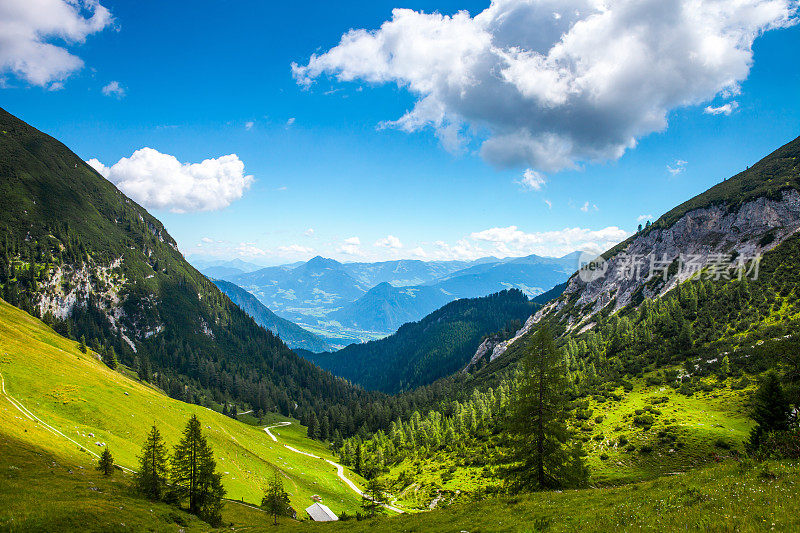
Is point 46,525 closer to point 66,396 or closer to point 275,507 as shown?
point 275,507

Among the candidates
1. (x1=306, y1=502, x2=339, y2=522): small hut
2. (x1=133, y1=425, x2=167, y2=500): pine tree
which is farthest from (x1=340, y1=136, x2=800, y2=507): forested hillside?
(x1=133, y1=425, x2=167, y2=500): pine tree

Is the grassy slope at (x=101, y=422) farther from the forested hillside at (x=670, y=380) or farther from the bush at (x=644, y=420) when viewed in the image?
the bush at (x=644, y=420)

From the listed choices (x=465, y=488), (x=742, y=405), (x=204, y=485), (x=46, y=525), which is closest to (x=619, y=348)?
(x=742, y=405)

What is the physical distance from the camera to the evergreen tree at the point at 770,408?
3306cm

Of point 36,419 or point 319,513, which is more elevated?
point 36,419

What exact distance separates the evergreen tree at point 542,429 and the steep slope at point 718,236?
13751 cm

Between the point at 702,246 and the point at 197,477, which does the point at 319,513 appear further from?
the point at 702,246

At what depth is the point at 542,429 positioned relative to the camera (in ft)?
102

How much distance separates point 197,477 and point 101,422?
3016 centimetres

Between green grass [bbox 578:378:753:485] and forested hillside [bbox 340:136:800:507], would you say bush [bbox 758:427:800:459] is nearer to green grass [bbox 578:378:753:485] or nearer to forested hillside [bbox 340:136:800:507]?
forested hillside [bbox 340:136:800:507]

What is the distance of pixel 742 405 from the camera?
61.9 metres

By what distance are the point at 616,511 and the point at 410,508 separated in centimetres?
5967

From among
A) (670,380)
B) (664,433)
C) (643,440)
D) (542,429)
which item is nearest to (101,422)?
(542,429)

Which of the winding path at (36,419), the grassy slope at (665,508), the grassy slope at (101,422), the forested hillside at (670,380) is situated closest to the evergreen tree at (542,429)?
the forested hillside at (670,380)
